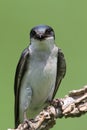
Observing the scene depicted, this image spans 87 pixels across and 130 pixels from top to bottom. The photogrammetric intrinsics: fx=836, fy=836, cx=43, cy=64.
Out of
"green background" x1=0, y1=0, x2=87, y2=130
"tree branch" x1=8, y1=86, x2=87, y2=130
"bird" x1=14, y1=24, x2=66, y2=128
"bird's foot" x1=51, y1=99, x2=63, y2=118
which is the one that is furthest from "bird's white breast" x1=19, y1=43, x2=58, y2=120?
"green background" x1=0, y1=0, x2=87, y2=130

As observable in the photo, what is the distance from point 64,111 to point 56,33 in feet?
8.64

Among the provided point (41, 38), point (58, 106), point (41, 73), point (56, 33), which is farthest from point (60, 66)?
point (56, 33)

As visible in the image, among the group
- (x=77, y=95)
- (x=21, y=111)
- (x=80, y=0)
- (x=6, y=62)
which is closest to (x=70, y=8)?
(x=80, y=0)

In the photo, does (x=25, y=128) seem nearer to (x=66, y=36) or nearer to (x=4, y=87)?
(x=4, y=87)

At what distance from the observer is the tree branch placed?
4.05 m

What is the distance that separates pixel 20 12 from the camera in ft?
23.9

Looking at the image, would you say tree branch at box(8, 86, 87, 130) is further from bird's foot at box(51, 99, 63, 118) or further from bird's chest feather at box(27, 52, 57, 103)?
bird's chest feather at box(27, 52, 57, 103)

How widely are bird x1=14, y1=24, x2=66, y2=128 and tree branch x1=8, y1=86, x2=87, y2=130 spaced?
1.58ft

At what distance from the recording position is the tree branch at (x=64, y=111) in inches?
160

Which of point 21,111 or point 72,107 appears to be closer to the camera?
point 72,107

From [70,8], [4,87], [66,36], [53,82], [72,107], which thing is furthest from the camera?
[70,8]

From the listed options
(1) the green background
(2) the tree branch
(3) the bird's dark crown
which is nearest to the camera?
(2) the tree branch

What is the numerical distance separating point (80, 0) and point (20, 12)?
63 cm

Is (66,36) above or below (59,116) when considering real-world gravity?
below
